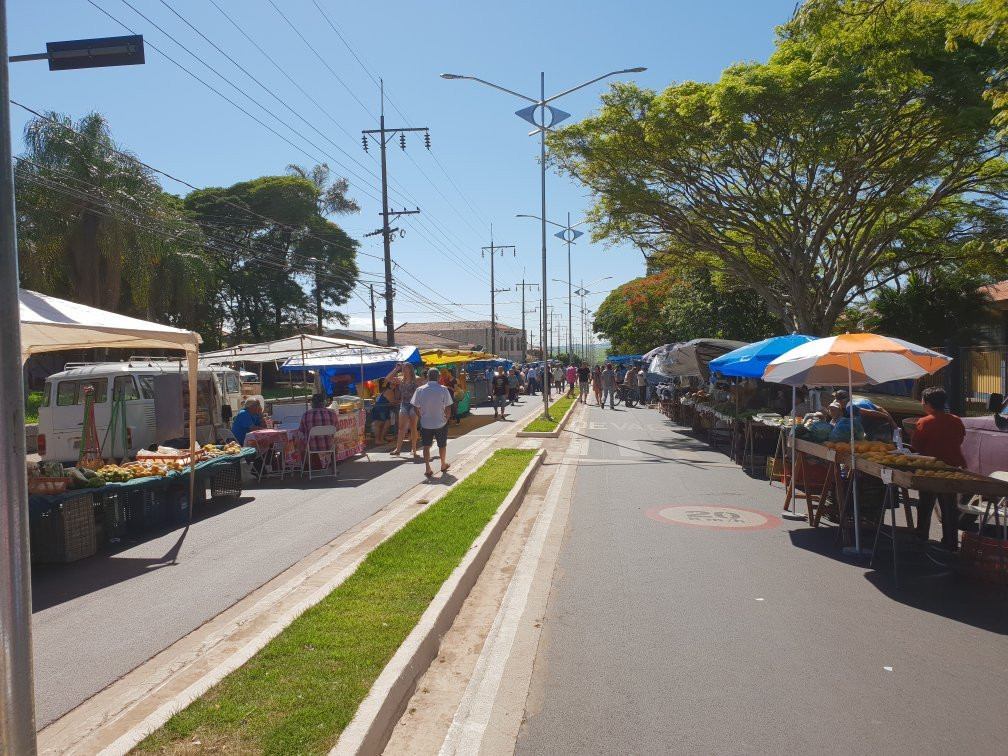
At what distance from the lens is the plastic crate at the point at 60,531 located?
739 cm

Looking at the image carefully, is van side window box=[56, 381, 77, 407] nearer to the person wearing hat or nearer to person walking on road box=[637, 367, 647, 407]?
the person wearing hat

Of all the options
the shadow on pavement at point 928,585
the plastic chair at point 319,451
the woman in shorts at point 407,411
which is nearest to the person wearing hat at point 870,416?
the shadow on pavement at point 928,585

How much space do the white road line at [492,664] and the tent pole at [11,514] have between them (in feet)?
6.51

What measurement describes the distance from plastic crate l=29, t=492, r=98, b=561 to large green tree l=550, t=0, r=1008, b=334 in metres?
12.1

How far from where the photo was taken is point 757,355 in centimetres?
1247

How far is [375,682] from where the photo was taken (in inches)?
173

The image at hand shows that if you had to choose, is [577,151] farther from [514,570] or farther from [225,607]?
[225,607]

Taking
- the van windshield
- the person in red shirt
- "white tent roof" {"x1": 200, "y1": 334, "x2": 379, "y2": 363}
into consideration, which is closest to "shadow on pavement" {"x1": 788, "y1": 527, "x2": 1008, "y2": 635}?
the person in red shirt

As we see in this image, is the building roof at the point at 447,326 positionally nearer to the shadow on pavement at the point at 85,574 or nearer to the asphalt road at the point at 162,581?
the asphalt road at the point at 162,581

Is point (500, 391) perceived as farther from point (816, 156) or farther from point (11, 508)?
point (11, 508)

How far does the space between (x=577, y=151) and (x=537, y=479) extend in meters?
12.2

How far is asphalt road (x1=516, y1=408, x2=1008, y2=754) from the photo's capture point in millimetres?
3977

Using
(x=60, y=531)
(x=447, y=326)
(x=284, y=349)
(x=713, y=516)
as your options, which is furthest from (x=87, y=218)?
A: (x=447, y=326)

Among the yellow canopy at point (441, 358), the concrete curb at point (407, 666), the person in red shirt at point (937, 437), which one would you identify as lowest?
the concrete curb at point (407, 666)
